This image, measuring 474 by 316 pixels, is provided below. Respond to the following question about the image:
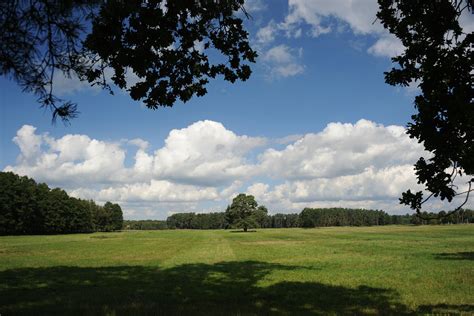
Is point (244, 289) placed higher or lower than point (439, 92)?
lower

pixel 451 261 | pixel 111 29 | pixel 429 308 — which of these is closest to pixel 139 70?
pixel 111 29

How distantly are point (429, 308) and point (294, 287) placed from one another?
6.46 metres

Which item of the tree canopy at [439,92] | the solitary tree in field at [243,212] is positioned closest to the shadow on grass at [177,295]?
the tree canopy at [439,92]

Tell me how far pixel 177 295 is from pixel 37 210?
10742 cm

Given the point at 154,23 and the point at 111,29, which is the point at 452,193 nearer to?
the point at 154,23

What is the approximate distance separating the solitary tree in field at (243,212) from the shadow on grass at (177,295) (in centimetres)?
9692

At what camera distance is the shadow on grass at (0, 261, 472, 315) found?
14.0 metres

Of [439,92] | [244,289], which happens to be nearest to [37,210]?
[244,289]

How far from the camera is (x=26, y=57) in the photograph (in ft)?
28.5

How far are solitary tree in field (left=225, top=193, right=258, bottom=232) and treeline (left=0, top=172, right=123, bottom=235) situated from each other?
49.5 metres

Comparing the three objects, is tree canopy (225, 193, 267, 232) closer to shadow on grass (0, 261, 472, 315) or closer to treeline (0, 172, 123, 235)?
treeline (0, 172, 123, 235)

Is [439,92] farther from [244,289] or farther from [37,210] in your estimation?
[37,210]

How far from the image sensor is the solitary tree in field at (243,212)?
121500 millimetres

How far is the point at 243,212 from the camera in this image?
405ft
